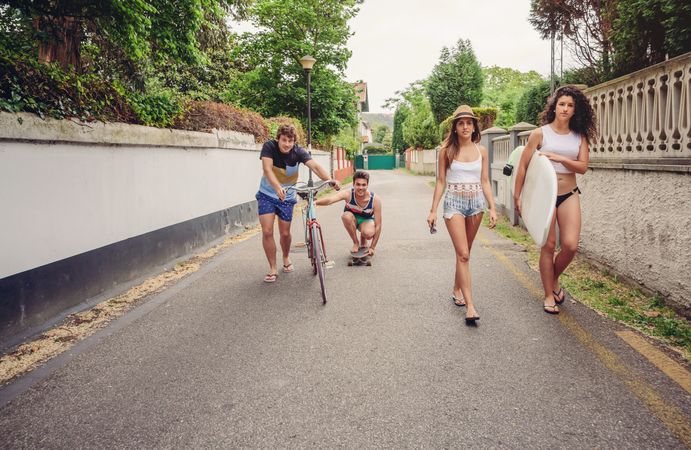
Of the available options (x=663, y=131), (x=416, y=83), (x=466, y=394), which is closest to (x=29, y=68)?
(x=466, y=394)

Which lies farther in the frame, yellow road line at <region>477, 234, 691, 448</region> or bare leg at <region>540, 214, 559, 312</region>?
bare leg at <region>540, 214, 559, 312</region>

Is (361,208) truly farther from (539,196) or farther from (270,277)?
(539,196)

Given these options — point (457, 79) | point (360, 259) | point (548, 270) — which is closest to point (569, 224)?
point (548, 270)

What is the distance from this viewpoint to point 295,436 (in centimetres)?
263

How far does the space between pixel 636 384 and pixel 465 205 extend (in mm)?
2008

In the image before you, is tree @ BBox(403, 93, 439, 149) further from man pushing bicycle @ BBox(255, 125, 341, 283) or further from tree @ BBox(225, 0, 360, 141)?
man pushing bicycle @ BBox(255, 125, 341, 283)

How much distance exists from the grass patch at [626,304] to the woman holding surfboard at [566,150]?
59 centimetres

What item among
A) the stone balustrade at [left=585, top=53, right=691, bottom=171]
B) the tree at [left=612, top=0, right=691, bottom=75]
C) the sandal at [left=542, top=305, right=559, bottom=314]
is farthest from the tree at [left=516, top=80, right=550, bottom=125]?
the sandal at [left=542, top=305, right=559, bottom=314]

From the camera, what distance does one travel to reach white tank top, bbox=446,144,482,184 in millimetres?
4559

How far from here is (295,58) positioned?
22047mm

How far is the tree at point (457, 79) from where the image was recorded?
35906mm

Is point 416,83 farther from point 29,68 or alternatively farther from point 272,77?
point 29,68

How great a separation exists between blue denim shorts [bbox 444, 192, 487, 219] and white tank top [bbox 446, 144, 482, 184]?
0.14 meters

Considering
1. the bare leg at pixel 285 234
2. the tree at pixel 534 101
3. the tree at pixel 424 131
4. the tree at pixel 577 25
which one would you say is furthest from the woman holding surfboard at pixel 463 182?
the tree at pixel 424 131
